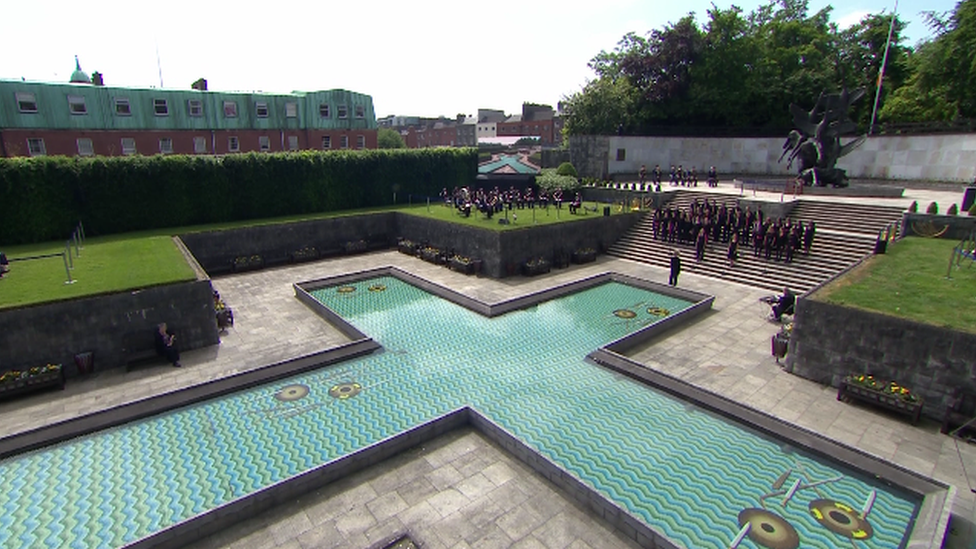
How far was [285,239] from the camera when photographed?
2617cm

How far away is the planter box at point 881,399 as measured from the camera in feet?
34.9

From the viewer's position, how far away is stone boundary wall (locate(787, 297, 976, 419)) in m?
10.5

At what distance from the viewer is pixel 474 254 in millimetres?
23438

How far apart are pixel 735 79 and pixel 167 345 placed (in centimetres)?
4789

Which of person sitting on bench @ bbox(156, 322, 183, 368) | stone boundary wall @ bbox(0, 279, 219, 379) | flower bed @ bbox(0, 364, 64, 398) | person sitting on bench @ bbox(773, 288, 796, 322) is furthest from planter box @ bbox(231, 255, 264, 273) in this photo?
person sitting on bench @ bbox(773, 288, 796, 322)

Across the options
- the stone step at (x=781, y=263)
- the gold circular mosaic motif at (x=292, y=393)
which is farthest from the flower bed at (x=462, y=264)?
the gold circular mosaic motif at (x=292, y=393)

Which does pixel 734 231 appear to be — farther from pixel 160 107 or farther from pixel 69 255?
pixel 160 107

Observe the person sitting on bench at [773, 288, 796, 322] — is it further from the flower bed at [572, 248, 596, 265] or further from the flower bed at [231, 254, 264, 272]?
the flower bed at [231, 254, 264, 272]

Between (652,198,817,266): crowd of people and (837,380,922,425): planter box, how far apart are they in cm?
1091

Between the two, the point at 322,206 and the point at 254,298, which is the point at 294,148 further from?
the point at 254,298

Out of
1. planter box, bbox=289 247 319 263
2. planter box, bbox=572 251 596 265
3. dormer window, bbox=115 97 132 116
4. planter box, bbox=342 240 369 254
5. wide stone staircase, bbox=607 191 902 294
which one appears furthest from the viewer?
dormer window, bbox=115 97 132 116

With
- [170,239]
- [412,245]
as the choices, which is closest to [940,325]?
[412,245]

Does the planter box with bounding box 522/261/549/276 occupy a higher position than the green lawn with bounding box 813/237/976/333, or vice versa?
the green lawn with bounding box 813/237/976/333

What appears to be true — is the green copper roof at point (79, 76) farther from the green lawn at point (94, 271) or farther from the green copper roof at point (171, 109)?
the green lawn at point (94, 271)
